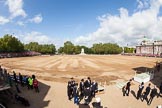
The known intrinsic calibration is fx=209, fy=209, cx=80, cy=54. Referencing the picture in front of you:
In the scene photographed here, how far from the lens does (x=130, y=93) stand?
24.4 m

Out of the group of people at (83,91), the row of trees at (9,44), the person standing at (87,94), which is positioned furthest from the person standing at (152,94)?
the row of trees at (9,44)

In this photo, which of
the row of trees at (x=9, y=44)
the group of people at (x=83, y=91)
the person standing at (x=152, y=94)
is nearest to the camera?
the group of people at (x=83, y=91)

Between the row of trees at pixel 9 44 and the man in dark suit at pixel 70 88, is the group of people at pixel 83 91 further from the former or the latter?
the row of trees at pixel 9 44

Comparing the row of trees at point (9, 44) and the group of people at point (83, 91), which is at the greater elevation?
the row of trees at point (9, 44)

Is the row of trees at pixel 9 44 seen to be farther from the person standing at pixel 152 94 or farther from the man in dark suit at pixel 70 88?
the person standing at pixel 152 94

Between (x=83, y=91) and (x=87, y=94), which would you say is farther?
(x=83, y=91)

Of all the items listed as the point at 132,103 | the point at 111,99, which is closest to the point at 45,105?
the point at 111,99

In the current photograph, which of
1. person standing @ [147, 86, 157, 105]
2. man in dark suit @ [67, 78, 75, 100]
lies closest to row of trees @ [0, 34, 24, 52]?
man in dark suit @ [67, 78, 75, 100]

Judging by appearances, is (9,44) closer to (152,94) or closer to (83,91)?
(83,91)

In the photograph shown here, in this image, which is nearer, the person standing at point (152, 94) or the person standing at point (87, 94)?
the person standing at point (87, 94)

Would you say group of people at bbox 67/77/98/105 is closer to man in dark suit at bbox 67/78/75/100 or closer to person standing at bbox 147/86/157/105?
man in dark suit at bbox 67/78/75/100

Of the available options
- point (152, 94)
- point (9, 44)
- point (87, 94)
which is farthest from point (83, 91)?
point (9, 44)

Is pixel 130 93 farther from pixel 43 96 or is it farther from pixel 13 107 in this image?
pixel 13 107

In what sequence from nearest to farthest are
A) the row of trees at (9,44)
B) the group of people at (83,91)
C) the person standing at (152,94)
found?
the group of people at (83,91)
the person standing at (152,94)
the row of trees at (9,44)
